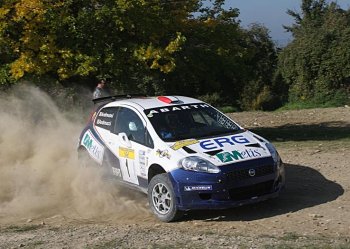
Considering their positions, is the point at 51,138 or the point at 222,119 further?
the point at 51,138

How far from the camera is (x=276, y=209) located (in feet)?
27.6

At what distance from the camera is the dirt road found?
686cm

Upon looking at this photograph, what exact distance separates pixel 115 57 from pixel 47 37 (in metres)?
1.70

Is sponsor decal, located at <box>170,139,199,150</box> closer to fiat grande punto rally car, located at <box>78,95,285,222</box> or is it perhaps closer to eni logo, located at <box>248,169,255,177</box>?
fiat grande punto rally car, located at <box>78,95,285,222</box>

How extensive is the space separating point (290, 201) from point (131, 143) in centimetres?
254

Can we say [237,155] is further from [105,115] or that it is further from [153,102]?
[105,115]

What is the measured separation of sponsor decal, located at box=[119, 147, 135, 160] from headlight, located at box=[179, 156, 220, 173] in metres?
1.15

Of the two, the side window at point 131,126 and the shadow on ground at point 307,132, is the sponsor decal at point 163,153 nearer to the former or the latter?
the side window at point 131,126

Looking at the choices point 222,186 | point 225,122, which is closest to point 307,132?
point 225,122

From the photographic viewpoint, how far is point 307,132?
18000 mm

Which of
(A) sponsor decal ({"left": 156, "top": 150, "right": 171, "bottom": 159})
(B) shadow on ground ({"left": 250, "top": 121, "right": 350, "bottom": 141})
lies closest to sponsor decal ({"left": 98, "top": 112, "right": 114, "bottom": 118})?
(A) sponsor decal ({"left": 156, "top": 150, "right": 171, "bottom": 159})

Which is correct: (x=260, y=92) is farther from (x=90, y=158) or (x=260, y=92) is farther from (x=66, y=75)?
(x=90, y=158)

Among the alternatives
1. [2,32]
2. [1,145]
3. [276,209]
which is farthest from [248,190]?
[2,32]

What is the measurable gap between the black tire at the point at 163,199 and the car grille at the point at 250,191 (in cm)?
77
